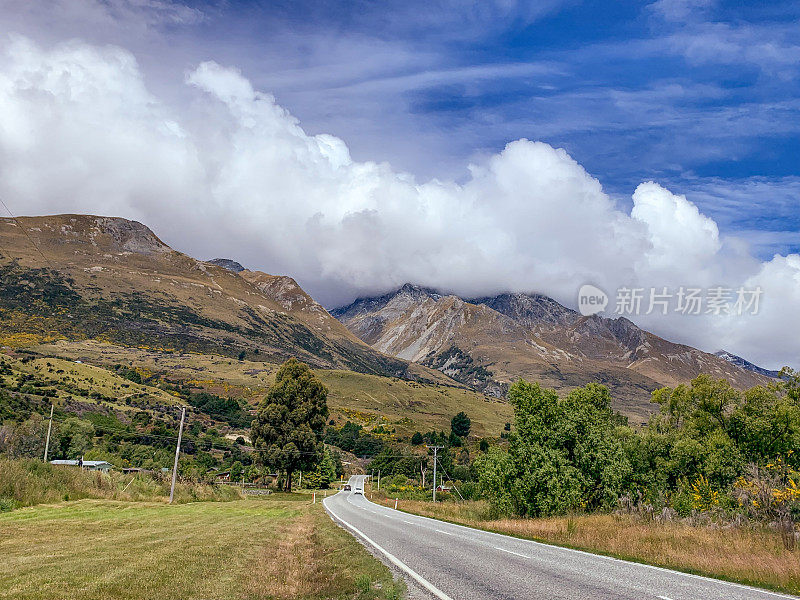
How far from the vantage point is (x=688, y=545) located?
57.5 ft

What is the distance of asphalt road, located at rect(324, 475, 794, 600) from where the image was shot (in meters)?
10.9

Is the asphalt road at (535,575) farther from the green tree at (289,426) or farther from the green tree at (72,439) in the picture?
the green tree at (72,439)

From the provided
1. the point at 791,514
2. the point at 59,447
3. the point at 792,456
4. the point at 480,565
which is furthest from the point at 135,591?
the point at 59,447

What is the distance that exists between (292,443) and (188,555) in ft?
194

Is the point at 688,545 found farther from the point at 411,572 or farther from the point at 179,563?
the point at 179,563

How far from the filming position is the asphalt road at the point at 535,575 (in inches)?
428

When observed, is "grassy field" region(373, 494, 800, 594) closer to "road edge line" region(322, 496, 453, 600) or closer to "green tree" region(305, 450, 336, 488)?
"road edge line" region(322, 496, 453, 600)

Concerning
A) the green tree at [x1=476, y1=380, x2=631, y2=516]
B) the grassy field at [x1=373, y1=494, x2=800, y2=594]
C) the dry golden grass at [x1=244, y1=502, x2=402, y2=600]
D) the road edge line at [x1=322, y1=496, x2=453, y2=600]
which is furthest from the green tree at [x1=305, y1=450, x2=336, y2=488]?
the road edge line at [x1=322, y1=496, x2=453, y2=600]

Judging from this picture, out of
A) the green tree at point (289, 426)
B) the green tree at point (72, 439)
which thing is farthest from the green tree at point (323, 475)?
the green tree at point (72, 439)

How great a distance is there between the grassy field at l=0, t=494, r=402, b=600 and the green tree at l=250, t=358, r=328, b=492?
4872cm

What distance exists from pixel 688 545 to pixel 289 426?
61379 millimetres

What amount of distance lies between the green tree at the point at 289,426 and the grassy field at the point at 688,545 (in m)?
50.6

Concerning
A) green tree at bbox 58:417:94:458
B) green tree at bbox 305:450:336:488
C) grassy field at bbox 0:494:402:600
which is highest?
grassy field at bbox 0:494:402:600

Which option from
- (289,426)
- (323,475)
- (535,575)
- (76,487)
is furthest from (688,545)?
(323,475)
